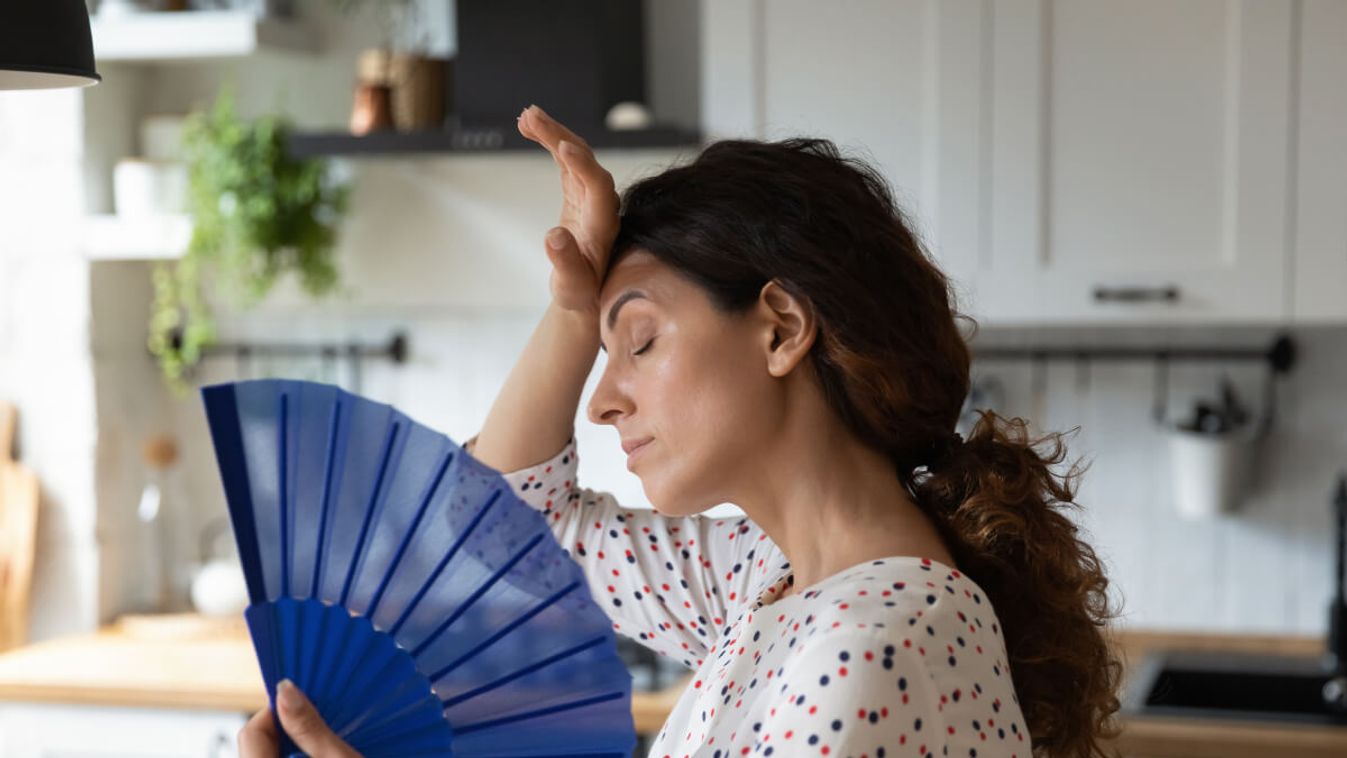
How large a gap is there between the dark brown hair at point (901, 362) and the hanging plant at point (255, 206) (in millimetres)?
1984

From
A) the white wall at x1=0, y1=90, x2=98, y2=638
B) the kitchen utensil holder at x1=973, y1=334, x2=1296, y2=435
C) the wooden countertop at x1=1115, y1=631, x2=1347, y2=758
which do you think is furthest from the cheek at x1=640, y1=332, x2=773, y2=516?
the white wall at x1=0, y1=90, x2=98, y2=638

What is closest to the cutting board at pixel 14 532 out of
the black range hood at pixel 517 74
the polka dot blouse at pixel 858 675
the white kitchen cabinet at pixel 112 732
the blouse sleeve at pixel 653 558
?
the white kitchen cabinet at pixel 112 732

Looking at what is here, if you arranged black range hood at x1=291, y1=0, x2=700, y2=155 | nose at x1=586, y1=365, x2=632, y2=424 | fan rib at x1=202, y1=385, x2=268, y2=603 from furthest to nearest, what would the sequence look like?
black range hood at x1=291, y1=0, x2=700, y2=155
nose at x1=586, y1=365, x2=632, y2=424
fan rib at x1=202, y1=385, x2=268, y2=603

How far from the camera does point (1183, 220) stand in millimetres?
2559

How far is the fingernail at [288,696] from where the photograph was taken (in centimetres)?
93

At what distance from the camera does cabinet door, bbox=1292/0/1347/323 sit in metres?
2.49

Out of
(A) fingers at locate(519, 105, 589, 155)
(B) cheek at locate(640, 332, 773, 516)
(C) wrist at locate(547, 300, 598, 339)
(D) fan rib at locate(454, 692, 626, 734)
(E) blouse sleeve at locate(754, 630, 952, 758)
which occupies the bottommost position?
(D) fan rib at locate(454, 692, 626, 734)

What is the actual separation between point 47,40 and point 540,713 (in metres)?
0.56

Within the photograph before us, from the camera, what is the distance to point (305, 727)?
93 cm

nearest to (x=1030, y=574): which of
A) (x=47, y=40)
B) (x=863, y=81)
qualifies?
(x=47, y=40)

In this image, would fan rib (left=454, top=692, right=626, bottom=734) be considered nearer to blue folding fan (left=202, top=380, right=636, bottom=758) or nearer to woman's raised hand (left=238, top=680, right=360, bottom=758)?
blue folding fan (left=202, top=380, right=636, bottom=758)

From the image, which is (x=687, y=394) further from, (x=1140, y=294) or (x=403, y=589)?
(x=1140, y=294)

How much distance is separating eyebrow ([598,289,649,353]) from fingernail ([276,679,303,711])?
33cm

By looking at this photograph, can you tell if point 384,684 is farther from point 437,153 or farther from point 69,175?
point 69,175
